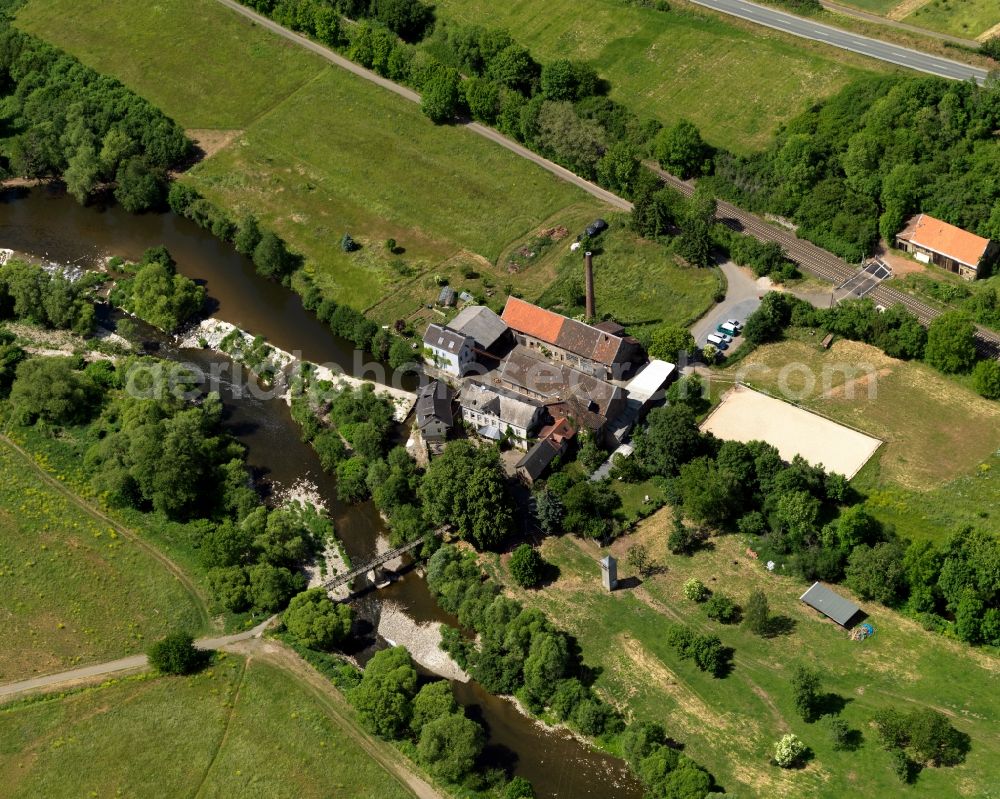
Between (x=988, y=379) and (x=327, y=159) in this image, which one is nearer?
(x=988, y=379)

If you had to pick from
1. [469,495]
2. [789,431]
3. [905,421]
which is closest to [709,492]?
[789,431]

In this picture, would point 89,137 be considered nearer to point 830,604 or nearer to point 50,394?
point 50,394

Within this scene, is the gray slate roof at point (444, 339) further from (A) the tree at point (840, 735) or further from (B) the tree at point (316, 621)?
(A) the tree at point (840, 735)

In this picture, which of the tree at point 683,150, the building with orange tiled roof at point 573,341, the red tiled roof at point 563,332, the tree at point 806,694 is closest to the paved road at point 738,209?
the tree at point 683,150

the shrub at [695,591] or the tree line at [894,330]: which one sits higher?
the tree line at [894,330]

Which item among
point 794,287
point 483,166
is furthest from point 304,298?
point 794,287

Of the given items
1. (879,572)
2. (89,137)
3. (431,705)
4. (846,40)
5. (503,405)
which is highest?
(846,40)
